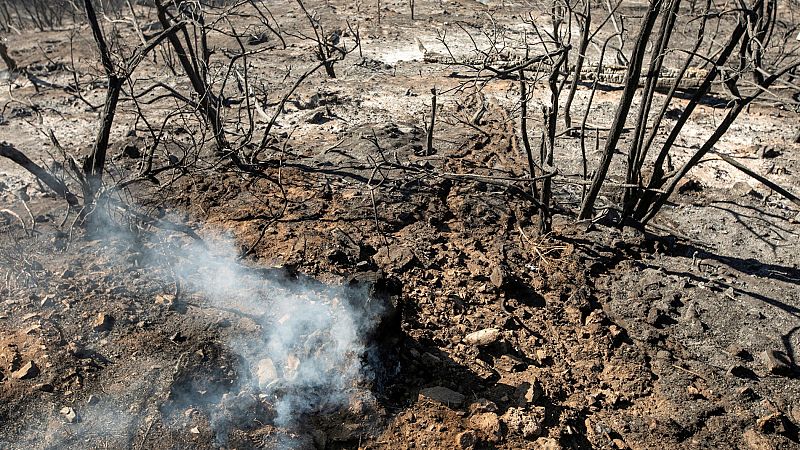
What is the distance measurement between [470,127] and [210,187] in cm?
342

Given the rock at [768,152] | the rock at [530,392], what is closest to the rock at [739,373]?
the rock at [530,392]

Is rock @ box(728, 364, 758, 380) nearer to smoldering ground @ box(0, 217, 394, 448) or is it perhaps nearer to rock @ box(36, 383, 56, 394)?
smoldering ground @ box(0, 217, 394, 448)

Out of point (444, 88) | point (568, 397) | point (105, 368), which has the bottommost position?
point (568, 397)

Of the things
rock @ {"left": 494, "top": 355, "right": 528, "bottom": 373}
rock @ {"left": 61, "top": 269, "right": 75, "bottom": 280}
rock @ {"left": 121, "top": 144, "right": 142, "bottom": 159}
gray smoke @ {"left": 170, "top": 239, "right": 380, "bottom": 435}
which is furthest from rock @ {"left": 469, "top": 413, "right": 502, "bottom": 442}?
rock @ {"left": 121, "top": 144, "right": 142, "bottom": 159}

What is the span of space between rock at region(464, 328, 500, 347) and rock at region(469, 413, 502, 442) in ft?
2.21

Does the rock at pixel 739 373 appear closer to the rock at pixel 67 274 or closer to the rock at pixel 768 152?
the rock at pixel 768 152

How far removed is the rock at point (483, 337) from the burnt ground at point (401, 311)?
24 millimetres

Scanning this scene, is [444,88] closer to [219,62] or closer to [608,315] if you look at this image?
[219,62]

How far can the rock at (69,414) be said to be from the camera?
379 cm

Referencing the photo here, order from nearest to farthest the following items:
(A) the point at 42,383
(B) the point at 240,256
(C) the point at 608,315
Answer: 1. (A) the point at 42,383
2. (C) the point at 608,315
3. (B) the point at 240,256

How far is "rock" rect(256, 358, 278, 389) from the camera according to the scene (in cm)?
405

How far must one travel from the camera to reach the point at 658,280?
5141mm

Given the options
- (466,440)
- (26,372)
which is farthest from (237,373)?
(466,440)

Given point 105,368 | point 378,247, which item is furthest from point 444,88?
point 105,368
